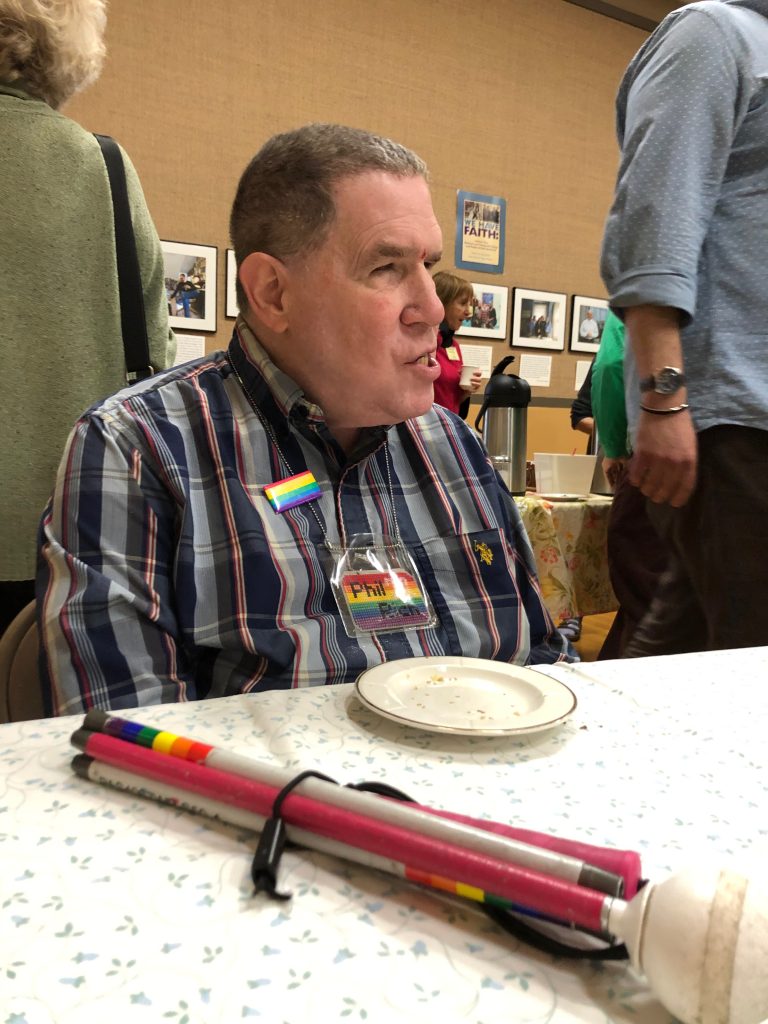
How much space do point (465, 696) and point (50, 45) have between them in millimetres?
1243

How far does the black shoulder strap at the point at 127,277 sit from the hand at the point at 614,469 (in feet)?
5.28

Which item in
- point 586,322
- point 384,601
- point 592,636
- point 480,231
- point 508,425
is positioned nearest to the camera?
point 384,601

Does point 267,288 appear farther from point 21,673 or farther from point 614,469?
point 614,469

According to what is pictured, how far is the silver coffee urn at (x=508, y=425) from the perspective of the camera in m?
2.53

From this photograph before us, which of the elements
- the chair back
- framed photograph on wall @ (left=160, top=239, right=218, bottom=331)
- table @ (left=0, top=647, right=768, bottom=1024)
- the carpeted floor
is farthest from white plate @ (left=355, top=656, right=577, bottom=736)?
framed photograph on wall @ (left=160, top=239, right=218, bottom=331)

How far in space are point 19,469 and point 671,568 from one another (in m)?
1.34

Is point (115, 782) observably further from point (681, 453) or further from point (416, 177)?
point (681, 453)

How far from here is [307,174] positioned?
1122mm

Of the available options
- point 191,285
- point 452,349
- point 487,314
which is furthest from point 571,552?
point 487,314

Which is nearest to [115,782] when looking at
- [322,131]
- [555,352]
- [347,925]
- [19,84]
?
[347,925]

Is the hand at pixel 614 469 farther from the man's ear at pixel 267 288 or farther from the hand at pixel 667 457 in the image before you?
the man's ear at pixel 267 288

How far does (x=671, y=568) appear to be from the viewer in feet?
5.63

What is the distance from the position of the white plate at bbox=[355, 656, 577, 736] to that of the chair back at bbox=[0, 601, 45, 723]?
426mm

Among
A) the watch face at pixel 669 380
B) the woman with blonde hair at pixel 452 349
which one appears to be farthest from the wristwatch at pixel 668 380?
the woman with blonde hair at pixel 452 349
